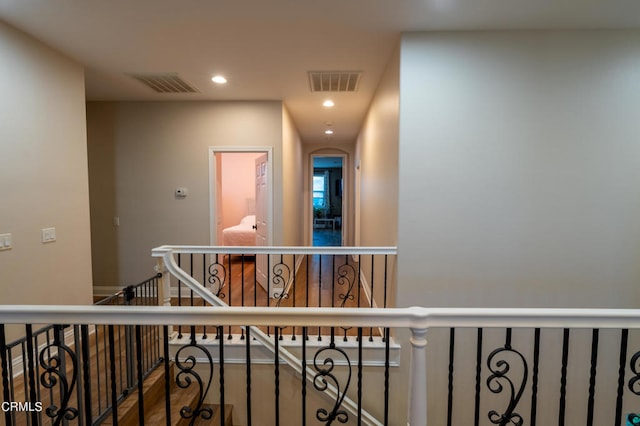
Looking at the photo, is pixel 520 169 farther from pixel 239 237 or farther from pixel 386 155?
pixel 239 237

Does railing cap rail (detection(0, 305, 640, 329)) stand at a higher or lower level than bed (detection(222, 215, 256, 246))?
higher

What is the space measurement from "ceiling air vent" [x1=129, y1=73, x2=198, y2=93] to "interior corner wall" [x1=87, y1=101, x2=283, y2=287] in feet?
1.30

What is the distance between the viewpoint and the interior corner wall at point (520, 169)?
2.50 metres

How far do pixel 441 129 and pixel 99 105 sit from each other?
4504 millimetres

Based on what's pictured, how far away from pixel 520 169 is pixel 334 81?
219 centimetres

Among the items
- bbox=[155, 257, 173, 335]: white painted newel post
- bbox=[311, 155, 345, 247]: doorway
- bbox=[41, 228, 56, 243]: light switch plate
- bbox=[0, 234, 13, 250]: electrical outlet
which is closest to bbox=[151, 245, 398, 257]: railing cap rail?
bbox=[155, 257, 173, 335]: white painted newel post

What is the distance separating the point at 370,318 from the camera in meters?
1.27

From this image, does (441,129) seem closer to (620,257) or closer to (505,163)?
(505,163)

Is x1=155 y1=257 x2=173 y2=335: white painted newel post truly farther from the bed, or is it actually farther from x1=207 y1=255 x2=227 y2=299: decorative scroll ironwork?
the bed

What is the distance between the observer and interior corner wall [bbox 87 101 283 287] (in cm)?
419

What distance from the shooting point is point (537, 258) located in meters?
2.59

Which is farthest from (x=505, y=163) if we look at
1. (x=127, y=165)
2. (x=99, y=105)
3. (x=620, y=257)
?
(x=99, y=105)

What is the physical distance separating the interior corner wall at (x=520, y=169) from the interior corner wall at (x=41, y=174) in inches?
127

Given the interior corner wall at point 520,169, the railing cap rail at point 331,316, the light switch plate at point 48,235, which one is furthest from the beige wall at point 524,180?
the light switch plate at point 48,235
